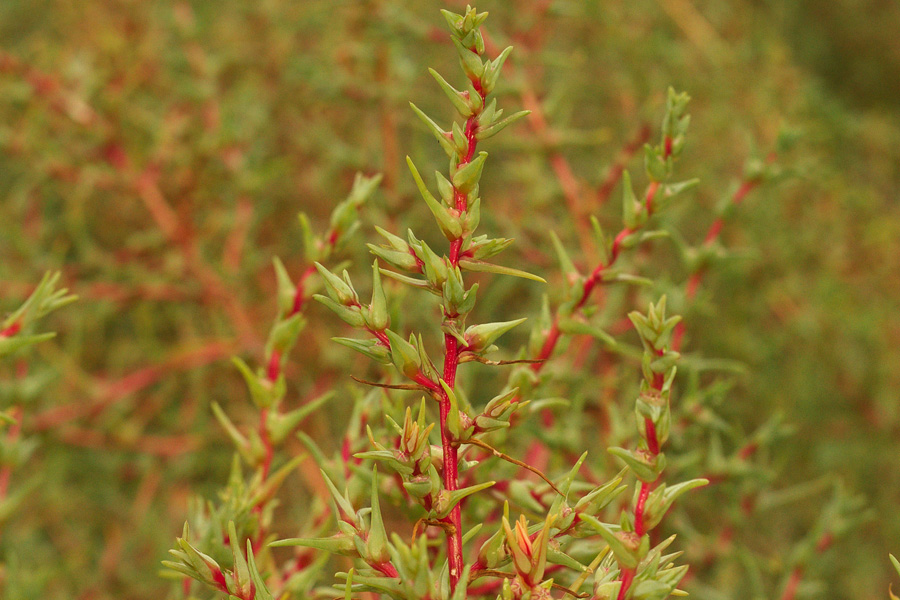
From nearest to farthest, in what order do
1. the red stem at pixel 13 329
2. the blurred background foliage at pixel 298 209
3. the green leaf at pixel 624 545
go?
the green leaf at pixel 624 545 < the red stem at pixel 13 329 < the blurred background foliage at pixel 298 209

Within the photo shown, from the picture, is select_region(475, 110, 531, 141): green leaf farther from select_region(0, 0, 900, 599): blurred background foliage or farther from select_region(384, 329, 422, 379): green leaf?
select_region(0, 0, 900, 599): blurred background foliage

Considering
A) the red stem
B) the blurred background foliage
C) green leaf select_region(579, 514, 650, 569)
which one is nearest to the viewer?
green leaf select_region(579, 514, 650, 569)

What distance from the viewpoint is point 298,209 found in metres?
0.91

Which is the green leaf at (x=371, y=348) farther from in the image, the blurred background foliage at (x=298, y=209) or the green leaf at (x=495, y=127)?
the blurred background foliage at (x=298, y=209)

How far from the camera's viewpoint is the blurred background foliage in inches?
29.0

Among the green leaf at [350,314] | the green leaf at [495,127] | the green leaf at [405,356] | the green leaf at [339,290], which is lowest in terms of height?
the green leaf at [405,356]

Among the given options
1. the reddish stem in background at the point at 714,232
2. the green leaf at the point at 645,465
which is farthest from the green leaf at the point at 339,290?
the reddish stem in background at the point at 714,232

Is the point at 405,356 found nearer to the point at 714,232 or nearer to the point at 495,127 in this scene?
the point at 495,127

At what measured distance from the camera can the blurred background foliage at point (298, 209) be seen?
736 mm

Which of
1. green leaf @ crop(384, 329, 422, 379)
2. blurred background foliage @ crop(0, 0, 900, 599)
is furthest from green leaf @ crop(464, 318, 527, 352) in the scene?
blurred background foliage @ crop(0, 0, 900, 599)

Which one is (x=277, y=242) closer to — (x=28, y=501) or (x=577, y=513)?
(x=28, y=501)

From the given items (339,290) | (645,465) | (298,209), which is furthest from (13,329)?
(298,209)

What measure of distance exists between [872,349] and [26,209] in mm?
864

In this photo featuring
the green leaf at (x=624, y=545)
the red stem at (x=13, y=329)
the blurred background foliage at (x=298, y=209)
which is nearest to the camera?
the green leaf at (x=624, y=545)
